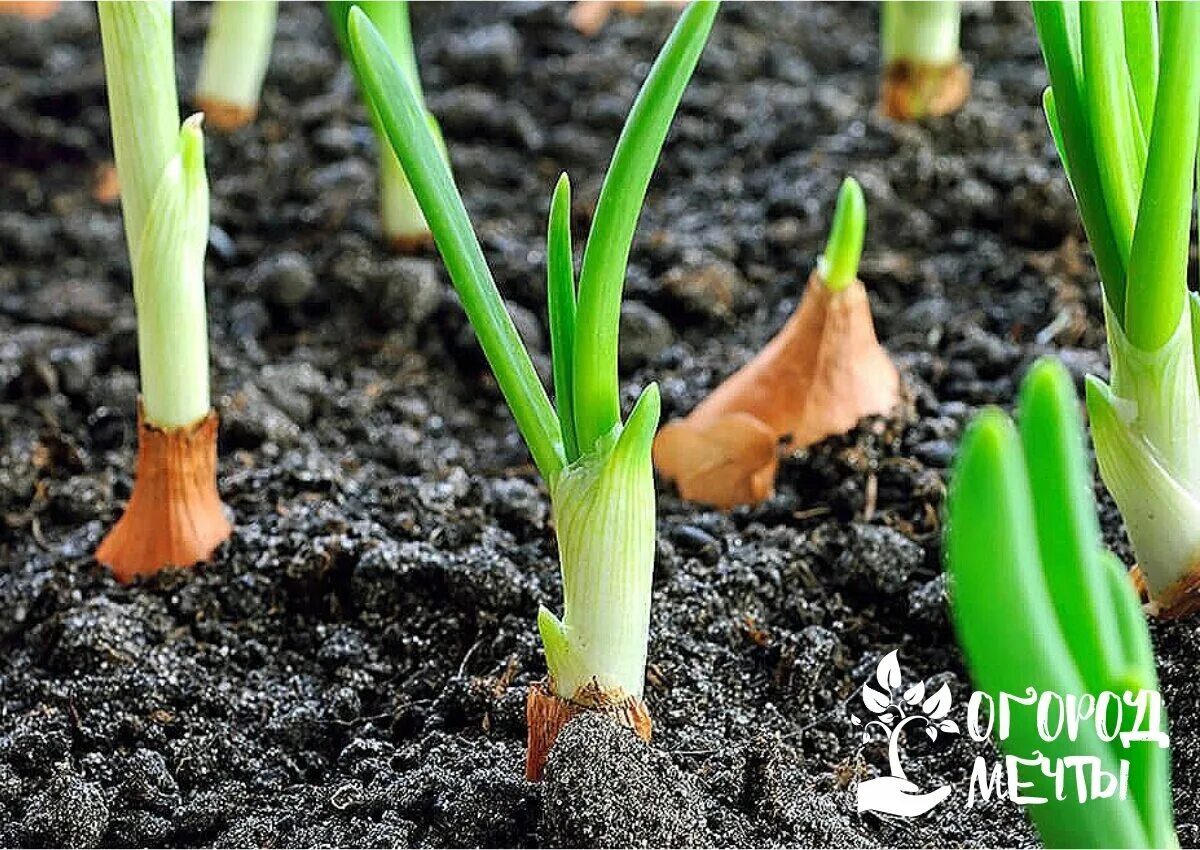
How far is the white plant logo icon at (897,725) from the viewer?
2.93 ft

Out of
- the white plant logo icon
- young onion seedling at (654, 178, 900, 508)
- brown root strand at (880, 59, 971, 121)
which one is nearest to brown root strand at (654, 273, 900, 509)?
young onion seedling at (654, 178, 900, 508)

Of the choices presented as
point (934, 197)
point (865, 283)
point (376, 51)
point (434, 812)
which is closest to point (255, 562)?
point (434, 812)

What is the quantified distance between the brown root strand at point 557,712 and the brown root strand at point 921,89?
0.95 meters

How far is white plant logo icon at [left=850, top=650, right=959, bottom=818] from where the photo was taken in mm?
893

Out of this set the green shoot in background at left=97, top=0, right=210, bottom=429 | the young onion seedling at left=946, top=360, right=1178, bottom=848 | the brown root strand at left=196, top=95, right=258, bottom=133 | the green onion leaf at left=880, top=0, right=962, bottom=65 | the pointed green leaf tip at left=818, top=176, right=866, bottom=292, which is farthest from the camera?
the brown root strand at left=196, top=95, right=258, bottom=133

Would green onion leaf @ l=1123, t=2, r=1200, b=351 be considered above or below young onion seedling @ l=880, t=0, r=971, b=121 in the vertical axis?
below

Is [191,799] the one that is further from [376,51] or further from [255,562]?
[376,51]

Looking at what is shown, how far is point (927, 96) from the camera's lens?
1637 mm

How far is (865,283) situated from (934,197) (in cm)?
15

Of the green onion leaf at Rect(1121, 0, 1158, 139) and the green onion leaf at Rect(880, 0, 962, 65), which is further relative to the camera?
the green onion leaf at Rect(880, 0, 962, 65)

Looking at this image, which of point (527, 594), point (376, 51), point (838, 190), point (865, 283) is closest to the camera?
point (376, 51)

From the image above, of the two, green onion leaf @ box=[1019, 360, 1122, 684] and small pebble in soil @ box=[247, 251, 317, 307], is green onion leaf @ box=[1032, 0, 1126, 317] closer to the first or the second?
green onion leaf @ box=[1019, 360, 1122, 684]

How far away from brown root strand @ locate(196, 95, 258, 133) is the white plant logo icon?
102 cm

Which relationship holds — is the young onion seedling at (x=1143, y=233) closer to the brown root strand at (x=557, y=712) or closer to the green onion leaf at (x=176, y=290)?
the brown root strand at (x=557, y=712)
